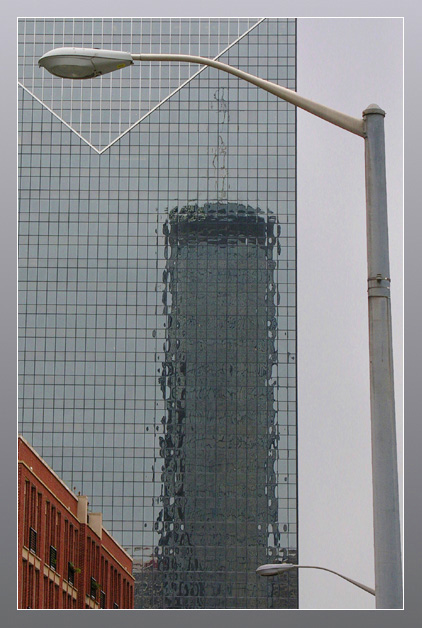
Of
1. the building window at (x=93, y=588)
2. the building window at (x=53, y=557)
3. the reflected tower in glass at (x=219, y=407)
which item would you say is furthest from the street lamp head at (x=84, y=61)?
the reflected tower in glass at (x=219, y=407)

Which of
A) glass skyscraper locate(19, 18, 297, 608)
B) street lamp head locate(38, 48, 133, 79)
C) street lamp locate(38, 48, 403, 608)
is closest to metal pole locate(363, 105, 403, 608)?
street lamp locate(38, 48, 403, 608)

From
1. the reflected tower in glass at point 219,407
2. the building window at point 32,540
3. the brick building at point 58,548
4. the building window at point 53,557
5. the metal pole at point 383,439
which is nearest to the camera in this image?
the metal pole at point 383,439

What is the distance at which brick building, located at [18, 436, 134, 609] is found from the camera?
3919cm

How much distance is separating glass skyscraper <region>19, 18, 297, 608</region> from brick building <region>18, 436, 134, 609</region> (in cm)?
1421

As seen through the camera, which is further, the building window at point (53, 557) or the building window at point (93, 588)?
the building window at point (93, 588)

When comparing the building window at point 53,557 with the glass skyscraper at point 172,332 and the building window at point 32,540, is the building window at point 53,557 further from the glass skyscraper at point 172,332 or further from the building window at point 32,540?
the glass skyscraper at point 172,332

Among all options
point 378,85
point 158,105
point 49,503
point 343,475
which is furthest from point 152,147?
point 378,85

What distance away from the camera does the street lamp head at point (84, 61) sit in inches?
420

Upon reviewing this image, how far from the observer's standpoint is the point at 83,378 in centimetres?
8212

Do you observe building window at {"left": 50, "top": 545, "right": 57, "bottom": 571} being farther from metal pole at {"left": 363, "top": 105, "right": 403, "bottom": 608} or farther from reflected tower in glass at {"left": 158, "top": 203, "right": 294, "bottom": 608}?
metal pole at {"left": 363, "top": 105, "right": 403, "bottom": 608}

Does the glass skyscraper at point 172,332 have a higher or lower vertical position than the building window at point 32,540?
higher

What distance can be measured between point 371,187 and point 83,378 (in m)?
73.5

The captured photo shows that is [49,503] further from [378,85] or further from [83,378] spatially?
[83,378]

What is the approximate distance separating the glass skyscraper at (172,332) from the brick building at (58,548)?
→ 14.2m
